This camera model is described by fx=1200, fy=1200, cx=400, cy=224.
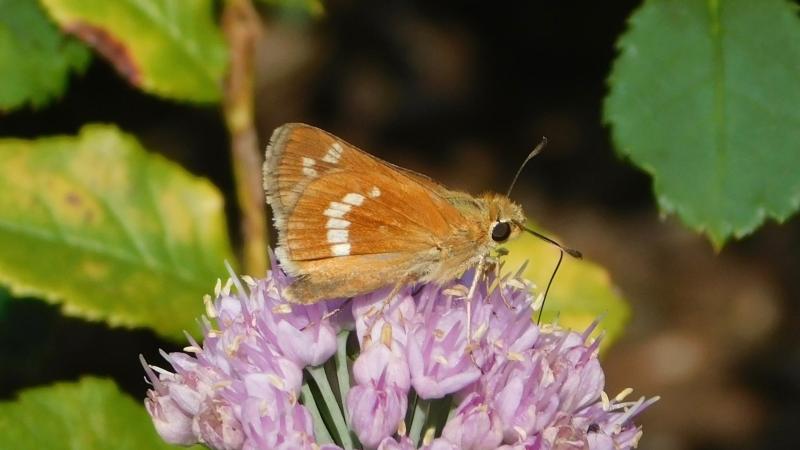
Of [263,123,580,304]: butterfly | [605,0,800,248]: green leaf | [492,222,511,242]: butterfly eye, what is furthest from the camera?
[605,0,800,248]: green leaf

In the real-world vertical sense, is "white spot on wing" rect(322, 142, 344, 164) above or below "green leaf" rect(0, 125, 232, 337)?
above

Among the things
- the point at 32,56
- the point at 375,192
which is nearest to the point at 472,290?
the point at 375,192

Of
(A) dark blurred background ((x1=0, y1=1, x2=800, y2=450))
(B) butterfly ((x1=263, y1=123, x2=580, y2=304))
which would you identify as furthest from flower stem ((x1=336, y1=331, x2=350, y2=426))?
(A) dark blurred background ((x1=0, y1=1, x2=800, y2=450))

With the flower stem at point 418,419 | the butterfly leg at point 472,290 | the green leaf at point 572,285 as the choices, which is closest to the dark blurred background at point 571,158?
the green leaf at point 572,285

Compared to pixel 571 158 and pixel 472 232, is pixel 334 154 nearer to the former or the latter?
pixel 472 232

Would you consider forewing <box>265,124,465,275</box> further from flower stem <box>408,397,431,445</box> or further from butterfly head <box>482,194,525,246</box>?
flower stem <box>408,397,431,445</box>

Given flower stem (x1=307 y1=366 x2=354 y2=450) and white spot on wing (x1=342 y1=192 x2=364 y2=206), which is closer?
flower stem (x1=307 y1=366 x2=354 y2=450)

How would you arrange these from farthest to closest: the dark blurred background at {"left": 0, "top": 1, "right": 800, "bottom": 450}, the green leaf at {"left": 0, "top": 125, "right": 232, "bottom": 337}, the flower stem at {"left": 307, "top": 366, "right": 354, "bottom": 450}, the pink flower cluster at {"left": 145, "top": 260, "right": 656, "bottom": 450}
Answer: the dark blurred background at {"left": 0, "top": 1, "right": 800, "bottom": 450}, the green leaf at {"left": 0, "top": 125, "right": 232, "bottom": 337}, the flower stem at {"left": 307, "top": 366, "right": 354, "bottom": 450}, the pink flower cluster at {"left": 145, "top": 260, "right": 656, "bottom": 450}

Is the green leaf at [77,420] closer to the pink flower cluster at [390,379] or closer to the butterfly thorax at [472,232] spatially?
the pink flower cluster at [390,379]
